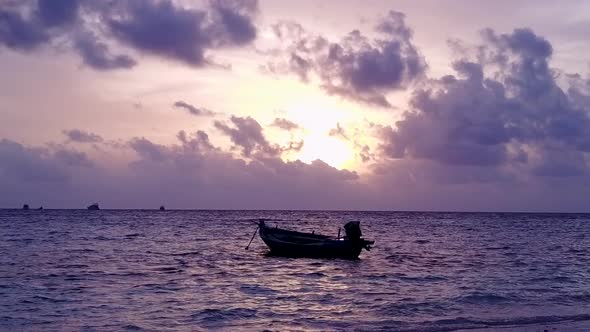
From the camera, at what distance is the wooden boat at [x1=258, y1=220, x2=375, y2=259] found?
43.9 meters

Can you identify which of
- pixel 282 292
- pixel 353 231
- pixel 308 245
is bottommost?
Answer: pixel 282 292

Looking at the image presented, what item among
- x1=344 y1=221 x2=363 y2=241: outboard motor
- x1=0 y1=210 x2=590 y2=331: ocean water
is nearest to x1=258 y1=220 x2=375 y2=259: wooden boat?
x1=344 y1=221 x2=363 y2=241: outboard motor

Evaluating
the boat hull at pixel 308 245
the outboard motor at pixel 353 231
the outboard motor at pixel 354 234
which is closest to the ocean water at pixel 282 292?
the boat hull at pixel 308 245

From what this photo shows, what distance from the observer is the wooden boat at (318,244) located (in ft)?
144

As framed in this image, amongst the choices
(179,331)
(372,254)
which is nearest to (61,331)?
(179,331)

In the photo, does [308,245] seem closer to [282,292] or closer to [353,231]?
[353,231]

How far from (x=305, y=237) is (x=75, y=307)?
2521 centimetres

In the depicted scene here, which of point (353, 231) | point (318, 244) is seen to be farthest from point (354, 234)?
point (318, 244)

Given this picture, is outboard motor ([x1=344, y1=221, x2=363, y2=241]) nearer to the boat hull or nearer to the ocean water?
the boat hull

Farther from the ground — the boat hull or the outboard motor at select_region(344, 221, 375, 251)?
the outboard motor at select_region(344, 221, 375, 251)

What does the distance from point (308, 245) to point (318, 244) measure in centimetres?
76

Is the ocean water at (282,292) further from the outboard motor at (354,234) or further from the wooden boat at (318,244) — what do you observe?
the outboard motor at (354,234)

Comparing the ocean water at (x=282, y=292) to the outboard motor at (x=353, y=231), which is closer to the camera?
the ocean water at (x=282, y=292)

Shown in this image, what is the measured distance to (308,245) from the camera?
147 feet
